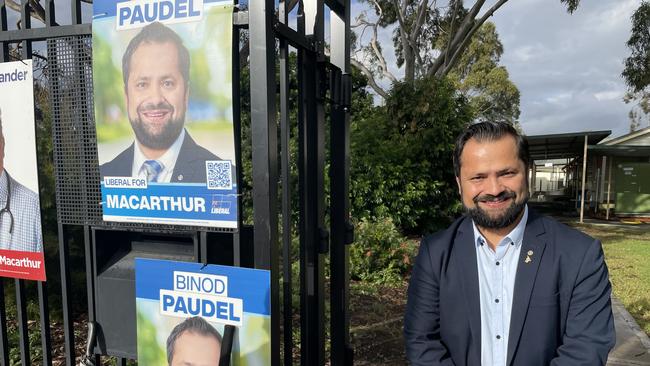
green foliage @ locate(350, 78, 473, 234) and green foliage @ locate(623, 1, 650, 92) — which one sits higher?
green foliage @ locate(623, 1, 650, 92)

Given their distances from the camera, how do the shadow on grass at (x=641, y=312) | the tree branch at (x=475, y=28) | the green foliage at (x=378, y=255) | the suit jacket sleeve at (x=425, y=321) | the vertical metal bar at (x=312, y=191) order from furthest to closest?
the tree branch at (x=475, y=28), the green foliage at (x=378, y=255), the shadow on grass at (x=641, y=312), the vertical metal bar at (x=312, y=191), the suit jacket sleeve at (x=425, y=321)

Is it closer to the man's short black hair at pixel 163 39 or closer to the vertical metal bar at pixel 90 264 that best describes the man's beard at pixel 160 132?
the man's short black hair at pixel 163 39

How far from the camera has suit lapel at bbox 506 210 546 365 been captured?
1.75 metres

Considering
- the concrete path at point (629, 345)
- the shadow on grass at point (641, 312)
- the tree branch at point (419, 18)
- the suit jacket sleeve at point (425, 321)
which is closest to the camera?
the suit jacket sleeve at point (425, 321)

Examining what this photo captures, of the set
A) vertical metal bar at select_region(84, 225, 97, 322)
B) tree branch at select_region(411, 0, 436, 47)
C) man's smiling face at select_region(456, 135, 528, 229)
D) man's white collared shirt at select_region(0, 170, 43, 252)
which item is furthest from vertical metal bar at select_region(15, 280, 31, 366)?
tree branch at select_region(411, 0, 436, 47)

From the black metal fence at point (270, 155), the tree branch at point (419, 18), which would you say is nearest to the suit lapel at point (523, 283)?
the black metal fence at point (270, 155)

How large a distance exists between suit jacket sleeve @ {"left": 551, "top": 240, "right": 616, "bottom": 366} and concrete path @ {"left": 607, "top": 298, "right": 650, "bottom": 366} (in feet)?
8.56

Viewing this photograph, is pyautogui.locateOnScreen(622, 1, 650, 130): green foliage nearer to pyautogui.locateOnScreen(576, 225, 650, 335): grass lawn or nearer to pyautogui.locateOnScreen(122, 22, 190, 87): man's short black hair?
pyautogui.locateOnScreen(576, 225, 650, 335): grass lawn

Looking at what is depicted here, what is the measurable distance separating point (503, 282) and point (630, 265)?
796cm

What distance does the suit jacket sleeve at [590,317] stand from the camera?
66.3 inches

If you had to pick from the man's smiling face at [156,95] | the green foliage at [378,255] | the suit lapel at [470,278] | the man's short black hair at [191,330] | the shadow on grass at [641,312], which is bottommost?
the shadow on grass at [641,312]

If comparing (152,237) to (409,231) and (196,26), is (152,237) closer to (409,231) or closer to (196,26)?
(196,26)

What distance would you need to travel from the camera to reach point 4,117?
2.10 metres

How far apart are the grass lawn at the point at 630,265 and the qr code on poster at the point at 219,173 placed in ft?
16.5
